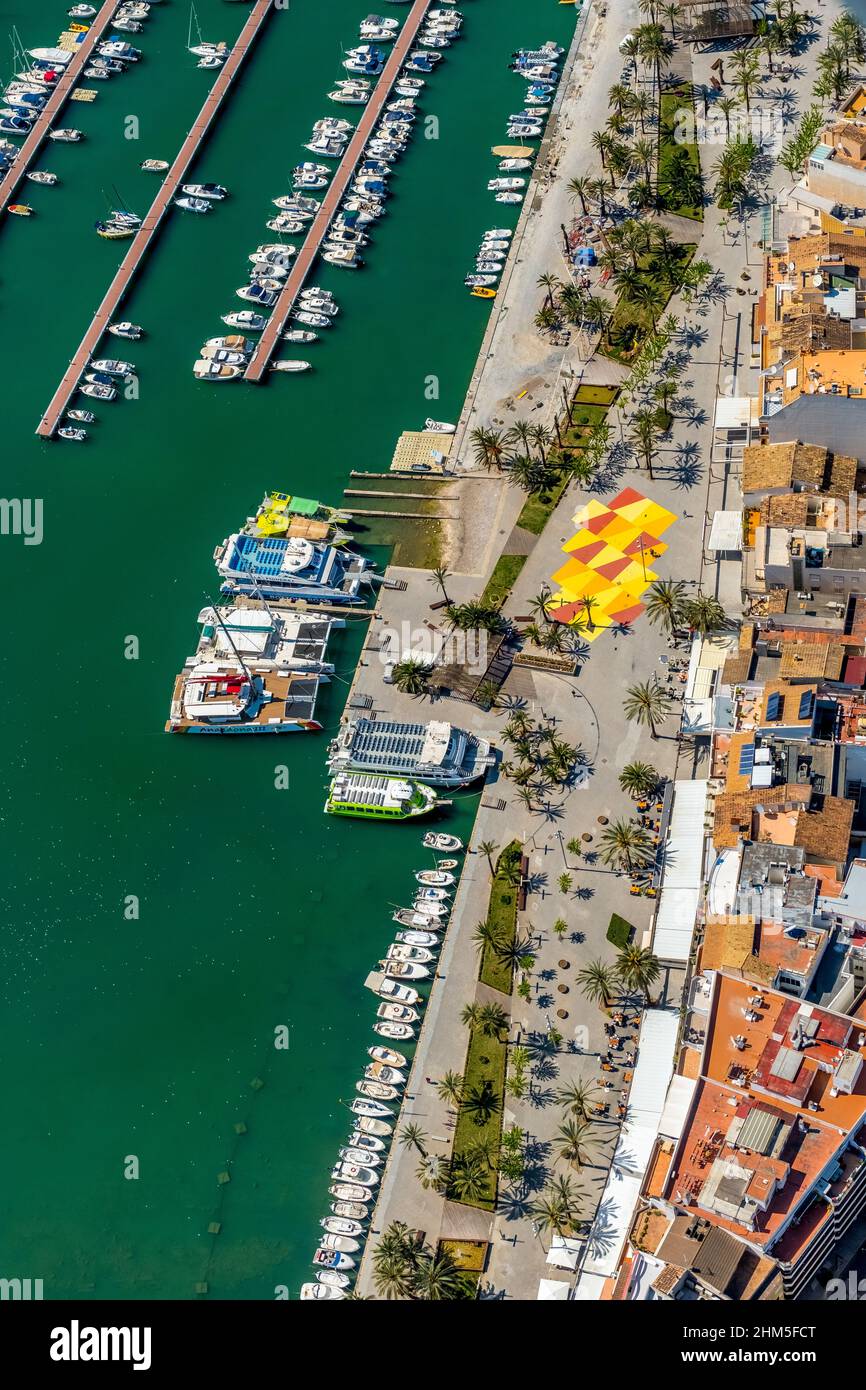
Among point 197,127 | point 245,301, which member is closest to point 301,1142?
point 245,301

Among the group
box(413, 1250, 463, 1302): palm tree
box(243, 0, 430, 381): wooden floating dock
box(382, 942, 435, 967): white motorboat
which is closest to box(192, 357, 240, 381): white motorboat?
box(243, 0, 430, 381): wooden floating dock

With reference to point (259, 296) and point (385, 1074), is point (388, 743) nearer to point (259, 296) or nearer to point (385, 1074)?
point (385, 1074)

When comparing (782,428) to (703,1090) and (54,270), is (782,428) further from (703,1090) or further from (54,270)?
(54,270)

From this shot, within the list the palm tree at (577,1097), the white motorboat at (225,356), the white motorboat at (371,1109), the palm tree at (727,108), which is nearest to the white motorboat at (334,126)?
the white motorboat at (225,356)

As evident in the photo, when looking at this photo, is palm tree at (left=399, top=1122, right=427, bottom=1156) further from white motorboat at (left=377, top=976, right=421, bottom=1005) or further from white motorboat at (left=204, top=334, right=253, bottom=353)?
white motorboat at (left=204, top=334, right=253, bottom=353)

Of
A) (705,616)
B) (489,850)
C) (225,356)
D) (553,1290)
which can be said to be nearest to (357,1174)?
(553,1290)

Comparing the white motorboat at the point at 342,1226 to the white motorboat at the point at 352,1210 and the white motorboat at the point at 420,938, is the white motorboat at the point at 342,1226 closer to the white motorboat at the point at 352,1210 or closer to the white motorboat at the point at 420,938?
the white motorboat at the point at 352,1210
